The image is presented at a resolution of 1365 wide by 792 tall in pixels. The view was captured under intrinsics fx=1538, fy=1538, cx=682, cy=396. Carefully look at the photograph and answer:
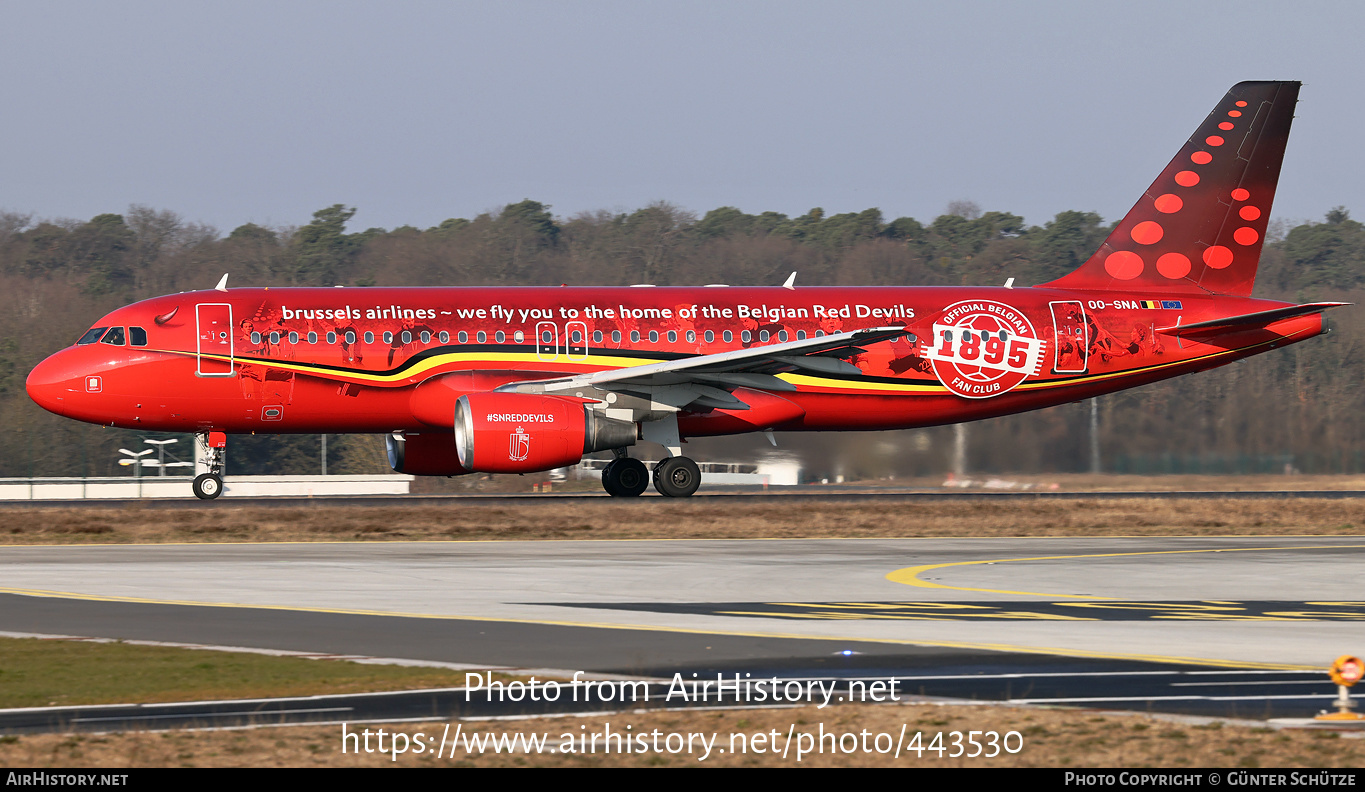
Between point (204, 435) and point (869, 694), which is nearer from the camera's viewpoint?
point (869, 694)

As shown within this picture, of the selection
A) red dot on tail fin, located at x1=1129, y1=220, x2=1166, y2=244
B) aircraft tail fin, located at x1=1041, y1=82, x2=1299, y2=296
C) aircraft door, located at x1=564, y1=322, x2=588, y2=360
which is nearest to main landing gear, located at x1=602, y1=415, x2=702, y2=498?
aircraft door, located at x1=564, y1=322, x2=588, y2=360

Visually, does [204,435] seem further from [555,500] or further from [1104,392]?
[1104,392]

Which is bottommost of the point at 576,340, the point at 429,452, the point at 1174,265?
the point at 429,452

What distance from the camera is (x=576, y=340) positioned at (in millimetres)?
30391

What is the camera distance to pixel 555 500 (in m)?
30.4

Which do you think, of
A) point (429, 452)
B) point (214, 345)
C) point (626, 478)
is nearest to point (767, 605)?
point (626, 478)

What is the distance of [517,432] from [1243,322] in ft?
49.9

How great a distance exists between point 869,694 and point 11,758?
5.19 meters

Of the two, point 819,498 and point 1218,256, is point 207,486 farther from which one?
point 1218,256

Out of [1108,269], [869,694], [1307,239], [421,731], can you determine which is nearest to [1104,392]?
[1108,269]

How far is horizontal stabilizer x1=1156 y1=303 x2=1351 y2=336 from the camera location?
31303 mm

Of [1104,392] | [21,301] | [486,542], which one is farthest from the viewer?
[21,301]

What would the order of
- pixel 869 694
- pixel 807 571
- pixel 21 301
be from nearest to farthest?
pixel 869 694
pixel 807 571
pixel 21 301

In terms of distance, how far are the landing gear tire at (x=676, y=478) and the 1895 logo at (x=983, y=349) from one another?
213 inches
